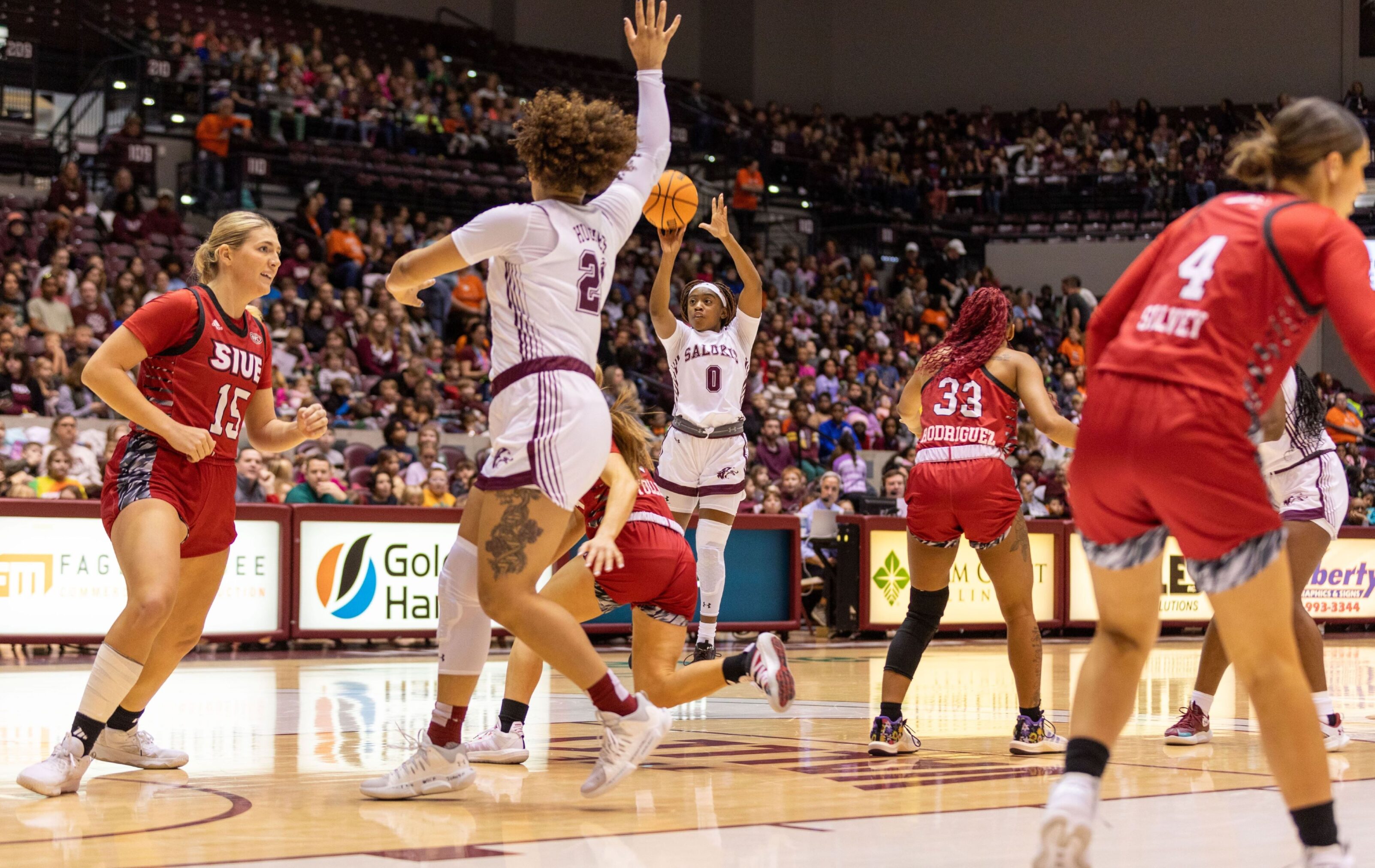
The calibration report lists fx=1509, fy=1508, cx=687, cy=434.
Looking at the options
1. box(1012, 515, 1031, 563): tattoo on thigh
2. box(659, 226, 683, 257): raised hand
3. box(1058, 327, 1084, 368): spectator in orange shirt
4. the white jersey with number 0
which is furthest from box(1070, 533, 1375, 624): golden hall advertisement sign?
box(659, 226, 683, 257): raised hand

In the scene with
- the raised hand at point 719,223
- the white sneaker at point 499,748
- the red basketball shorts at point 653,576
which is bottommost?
the white sneaker at point 499,748

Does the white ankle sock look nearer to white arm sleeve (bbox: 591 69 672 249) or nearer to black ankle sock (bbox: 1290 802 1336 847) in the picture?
black ankle sock (bbox: 1290 802 1336 847)

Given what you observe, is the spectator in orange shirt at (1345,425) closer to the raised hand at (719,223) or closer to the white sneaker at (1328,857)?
the raised hand at (719,223)

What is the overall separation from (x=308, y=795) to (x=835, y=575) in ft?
31.8

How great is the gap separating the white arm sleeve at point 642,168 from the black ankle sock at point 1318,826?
257 centimetres

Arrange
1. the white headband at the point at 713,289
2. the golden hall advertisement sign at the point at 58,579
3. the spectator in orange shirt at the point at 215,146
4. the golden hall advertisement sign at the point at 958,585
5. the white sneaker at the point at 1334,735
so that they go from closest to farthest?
the white sneaker at the point at 1334,735 → the white headband at the point at 713,289 → the golden hall advertisement sign at the point at 58,579 → the golden hall advertisement sign at the point at 958,585 → the spectator in orange shirt at the point at 215,146

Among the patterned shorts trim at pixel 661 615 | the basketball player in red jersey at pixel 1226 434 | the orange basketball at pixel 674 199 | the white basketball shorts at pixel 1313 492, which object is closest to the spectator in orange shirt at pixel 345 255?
the orange basketball at pixel 674 199

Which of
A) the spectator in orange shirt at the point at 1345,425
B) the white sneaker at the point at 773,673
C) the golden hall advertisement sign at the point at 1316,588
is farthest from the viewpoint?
the spectator in orange shirt at the point at 1345,425

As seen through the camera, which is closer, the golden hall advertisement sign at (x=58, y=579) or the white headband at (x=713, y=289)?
the white headband at (x=713, y=289)

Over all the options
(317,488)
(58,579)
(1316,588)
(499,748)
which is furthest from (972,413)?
(1316,588)

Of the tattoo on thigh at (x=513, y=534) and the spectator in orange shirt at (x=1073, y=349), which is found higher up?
the spectator in orange shirt at (x=1073, y=349)

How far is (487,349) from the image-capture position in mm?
17812

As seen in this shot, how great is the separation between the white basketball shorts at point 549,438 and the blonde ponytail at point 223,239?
1521 millimetres

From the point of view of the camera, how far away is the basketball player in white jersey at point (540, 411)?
437cm
